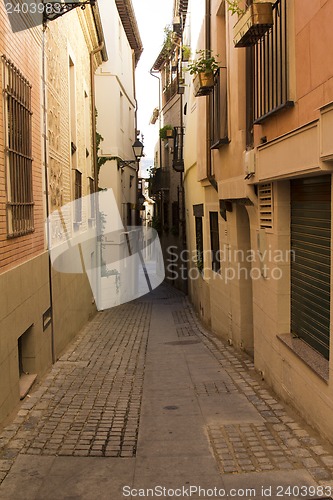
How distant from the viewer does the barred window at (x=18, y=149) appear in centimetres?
663

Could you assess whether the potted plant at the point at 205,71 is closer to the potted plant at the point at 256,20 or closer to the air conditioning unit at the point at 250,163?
the air conditioning unit at the point at 250,163

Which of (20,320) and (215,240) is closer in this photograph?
(20,320)

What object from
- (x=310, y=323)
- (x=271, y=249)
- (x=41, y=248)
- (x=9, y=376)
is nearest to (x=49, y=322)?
(x=41, y=248)

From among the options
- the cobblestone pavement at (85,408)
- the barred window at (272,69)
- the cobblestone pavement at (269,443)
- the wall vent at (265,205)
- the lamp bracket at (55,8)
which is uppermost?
the lamp bracket at (55,8)

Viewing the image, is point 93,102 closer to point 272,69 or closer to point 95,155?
point 95,155

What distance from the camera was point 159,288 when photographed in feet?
91.2

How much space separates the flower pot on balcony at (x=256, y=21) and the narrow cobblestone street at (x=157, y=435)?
4.56 m

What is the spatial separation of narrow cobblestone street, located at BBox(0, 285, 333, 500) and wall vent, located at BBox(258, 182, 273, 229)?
226cm

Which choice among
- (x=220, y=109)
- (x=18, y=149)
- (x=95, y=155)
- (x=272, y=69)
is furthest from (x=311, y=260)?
(x=95, y=155)

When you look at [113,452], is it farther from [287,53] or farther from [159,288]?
[159,288]

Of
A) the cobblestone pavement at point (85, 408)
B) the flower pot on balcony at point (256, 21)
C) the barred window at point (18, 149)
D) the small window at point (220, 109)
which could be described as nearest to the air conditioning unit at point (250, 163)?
the flower pot on balcony at point (256, 21)

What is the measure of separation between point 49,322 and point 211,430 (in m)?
4.17

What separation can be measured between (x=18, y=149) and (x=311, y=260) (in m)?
3.93

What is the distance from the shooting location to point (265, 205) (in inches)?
305
